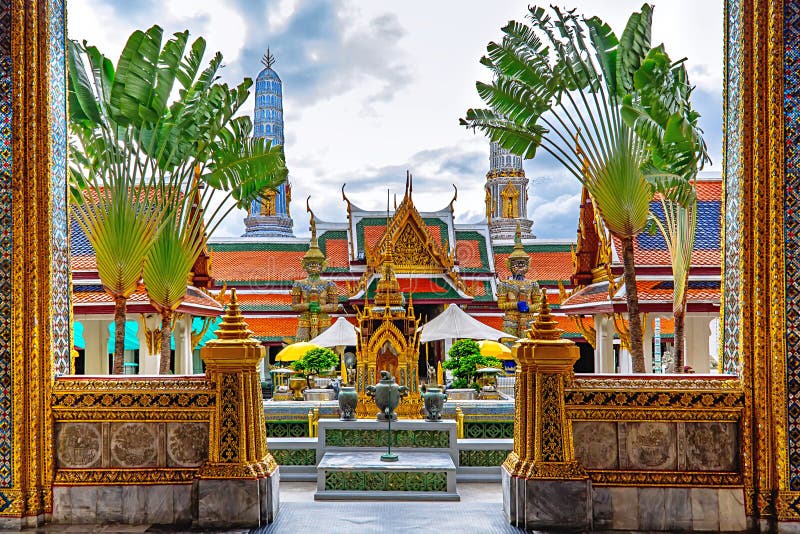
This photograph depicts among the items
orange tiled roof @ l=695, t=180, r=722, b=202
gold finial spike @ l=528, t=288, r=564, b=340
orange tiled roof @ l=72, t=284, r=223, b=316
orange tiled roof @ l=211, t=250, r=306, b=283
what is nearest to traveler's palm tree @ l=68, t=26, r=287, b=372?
orange tiled roof @ l=72, t=284, r=223, b=316

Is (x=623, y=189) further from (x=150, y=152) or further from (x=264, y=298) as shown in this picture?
(x=264, y=298)

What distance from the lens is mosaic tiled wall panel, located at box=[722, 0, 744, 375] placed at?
17.4ft

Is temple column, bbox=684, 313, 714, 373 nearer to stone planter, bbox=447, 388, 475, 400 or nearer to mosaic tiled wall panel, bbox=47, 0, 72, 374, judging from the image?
stone planter, bbox=447, 388, 475, 400

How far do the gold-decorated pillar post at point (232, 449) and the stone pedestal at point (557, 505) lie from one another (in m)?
1.83

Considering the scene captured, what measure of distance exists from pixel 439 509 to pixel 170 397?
215cm

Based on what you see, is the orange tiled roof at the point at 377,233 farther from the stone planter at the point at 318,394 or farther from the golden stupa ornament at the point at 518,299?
the stone planter at the point at 318,394

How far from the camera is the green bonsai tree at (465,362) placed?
13.3 m

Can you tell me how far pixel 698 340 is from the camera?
631 inches

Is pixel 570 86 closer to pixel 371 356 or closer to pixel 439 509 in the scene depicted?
pixel 371 356

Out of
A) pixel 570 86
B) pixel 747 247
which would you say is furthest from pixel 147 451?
pixel 570 86

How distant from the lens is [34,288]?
525 cm

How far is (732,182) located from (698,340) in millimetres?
11417

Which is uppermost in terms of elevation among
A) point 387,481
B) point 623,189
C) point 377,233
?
point 377,233

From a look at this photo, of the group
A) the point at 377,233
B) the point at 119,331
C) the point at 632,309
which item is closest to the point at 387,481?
the point at 632,309
